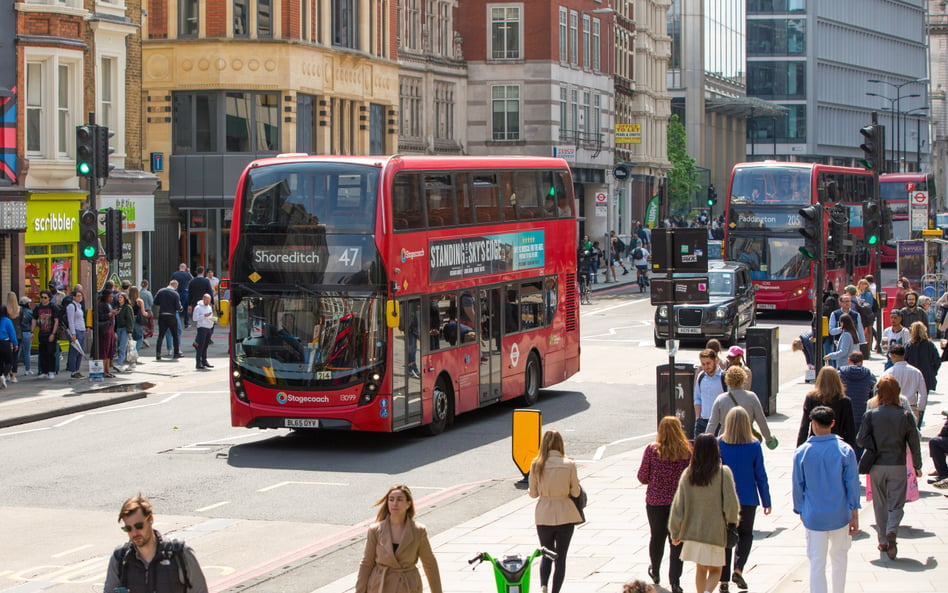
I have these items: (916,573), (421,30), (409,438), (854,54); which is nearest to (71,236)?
(409,438)

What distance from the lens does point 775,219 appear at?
43.6 metres

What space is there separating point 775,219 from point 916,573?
104 ft

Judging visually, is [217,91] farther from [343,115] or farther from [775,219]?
[775,219]

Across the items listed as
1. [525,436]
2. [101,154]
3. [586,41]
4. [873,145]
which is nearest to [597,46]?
[586,41]

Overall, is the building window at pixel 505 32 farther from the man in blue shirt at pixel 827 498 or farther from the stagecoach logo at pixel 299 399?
the man in blue shirt at pixel 827 498

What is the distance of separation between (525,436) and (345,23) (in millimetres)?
32952

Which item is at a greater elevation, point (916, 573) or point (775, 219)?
point (775, 219)

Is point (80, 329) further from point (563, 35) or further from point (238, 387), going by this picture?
point (563, 35)

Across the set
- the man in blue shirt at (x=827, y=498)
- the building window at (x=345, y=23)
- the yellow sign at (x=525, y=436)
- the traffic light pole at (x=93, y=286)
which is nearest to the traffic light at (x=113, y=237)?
the traffic light pole at (x=93, y=286)

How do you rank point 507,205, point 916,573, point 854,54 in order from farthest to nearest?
point 854,54
point 507,205
point 916,573

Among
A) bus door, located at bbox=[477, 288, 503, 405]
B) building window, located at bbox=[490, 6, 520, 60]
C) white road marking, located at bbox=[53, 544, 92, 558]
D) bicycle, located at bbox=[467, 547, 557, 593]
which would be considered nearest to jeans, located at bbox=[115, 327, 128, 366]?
bus door, located at bbox=[477, 288, 503, 405]

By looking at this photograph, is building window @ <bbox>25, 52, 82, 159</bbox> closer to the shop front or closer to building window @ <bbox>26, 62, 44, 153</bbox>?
building window @ <bbox>26, 62, 44, 153</bbox>

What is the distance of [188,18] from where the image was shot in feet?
149

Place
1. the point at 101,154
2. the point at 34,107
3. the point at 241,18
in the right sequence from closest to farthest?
the point at 101,154 → the point at 34,107 → the point at 241,18
